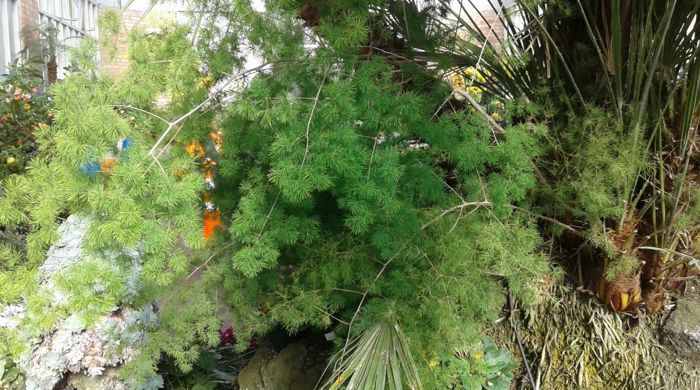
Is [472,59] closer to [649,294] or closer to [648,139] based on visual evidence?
[648,139]

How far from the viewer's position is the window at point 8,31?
5.27 meters

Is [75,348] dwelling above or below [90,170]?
below

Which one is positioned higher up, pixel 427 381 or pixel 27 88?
pixel 427 381

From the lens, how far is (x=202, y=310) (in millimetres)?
1742

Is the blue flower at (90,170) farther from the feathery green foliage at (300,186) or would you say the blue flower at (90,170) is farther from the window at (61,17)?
the window at (61,17)

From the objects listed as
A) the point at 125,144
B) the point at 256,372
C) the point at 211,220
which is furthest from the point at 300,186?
the point at 256,372

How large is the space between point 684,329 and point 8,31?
19.1 ft

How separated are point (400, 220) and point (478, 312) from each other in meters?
0.55

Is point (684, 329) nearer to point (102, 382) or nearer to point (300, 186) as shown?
point (300, 186)

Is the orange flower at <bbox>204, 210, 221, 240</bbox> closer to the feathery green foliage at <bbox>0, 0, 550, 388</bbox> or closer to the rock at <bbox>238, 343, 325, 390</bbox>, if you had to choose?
the feathery green foliage at <bbox>0, 0, 550, 388</bbox>

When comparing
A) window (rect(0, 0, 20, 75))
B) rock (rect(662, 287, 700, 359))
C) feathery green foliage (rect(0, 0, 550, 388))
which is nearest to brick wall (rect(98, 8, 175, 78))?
feathery green foliage (rect(0, 0, 550, 388))

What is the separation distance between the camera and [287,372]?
210cm

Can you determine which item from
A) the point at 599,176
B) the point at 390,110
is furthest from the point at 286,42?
the point at 599,176

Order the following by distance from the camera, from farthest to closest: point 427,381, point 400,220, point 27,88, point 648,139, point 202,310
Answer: point 27,88
point 648,139
point 202,310
point 427,381
point 400,220
